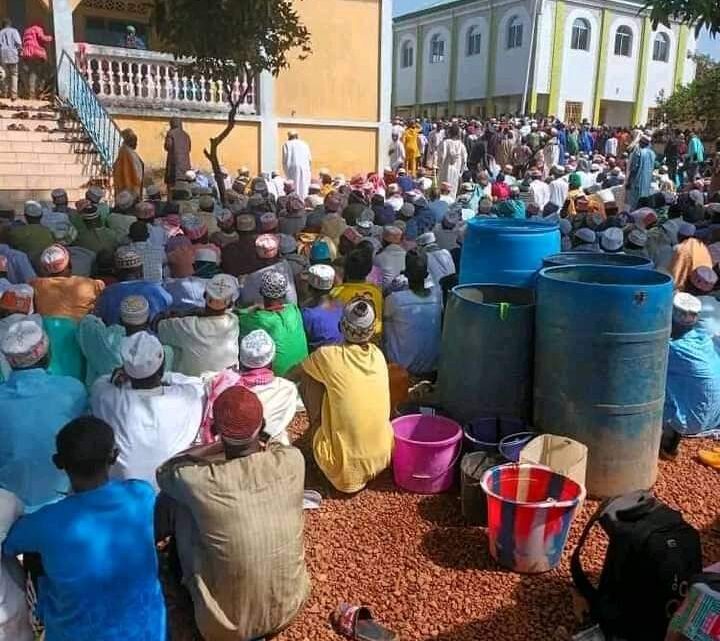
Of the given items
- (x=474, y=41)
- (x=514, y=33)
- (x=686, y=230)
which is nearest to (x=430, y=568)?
(x=686, y=230)

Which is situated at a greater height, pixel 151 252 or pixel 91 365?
pixel 151 252

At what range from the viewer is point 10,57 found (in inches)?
545

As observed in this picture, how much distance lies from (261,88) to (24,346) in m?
14.2

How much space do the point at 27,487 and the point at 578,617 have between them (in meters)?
2.47

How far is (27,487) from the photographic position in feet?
11.1

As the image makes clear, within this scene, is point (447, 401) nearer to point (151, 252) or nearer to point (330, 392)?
point (330, 392)

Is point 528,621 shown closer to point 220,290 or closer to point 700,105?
point 220,290

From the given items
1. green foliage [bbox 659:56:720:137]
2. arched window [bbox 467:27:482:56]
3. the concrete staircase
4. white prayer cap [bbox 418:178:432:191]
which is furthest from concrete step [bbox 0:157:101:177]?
arched window [bbox 467:27:482:56]

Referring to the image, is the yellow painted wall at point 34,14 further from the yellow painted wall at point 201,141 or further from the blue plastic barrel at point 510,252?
the blue plastic barrel at point 510,252

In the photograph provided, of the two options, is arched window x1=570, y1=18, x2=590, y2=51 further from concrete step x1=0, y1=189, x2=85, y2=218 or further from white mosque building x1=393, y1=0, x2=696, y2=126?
concrete step x1=0, y1=189, x2=85, y2=218

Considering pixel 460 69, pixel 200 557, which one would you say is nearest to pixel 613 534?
pixel 200 557

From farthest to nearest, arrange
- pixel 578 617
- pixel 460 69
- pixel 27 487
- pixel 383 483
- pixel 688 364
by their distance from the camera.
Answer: pixel 460 69
pixel 688 364
pixel 383 483
pixel 27 487
pixel 578 617

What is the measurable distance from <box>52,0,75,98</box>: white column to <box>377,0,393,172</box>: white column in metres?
7.19

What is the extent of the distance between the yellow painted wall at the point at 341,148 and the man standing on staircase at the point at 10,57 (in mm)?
5687
